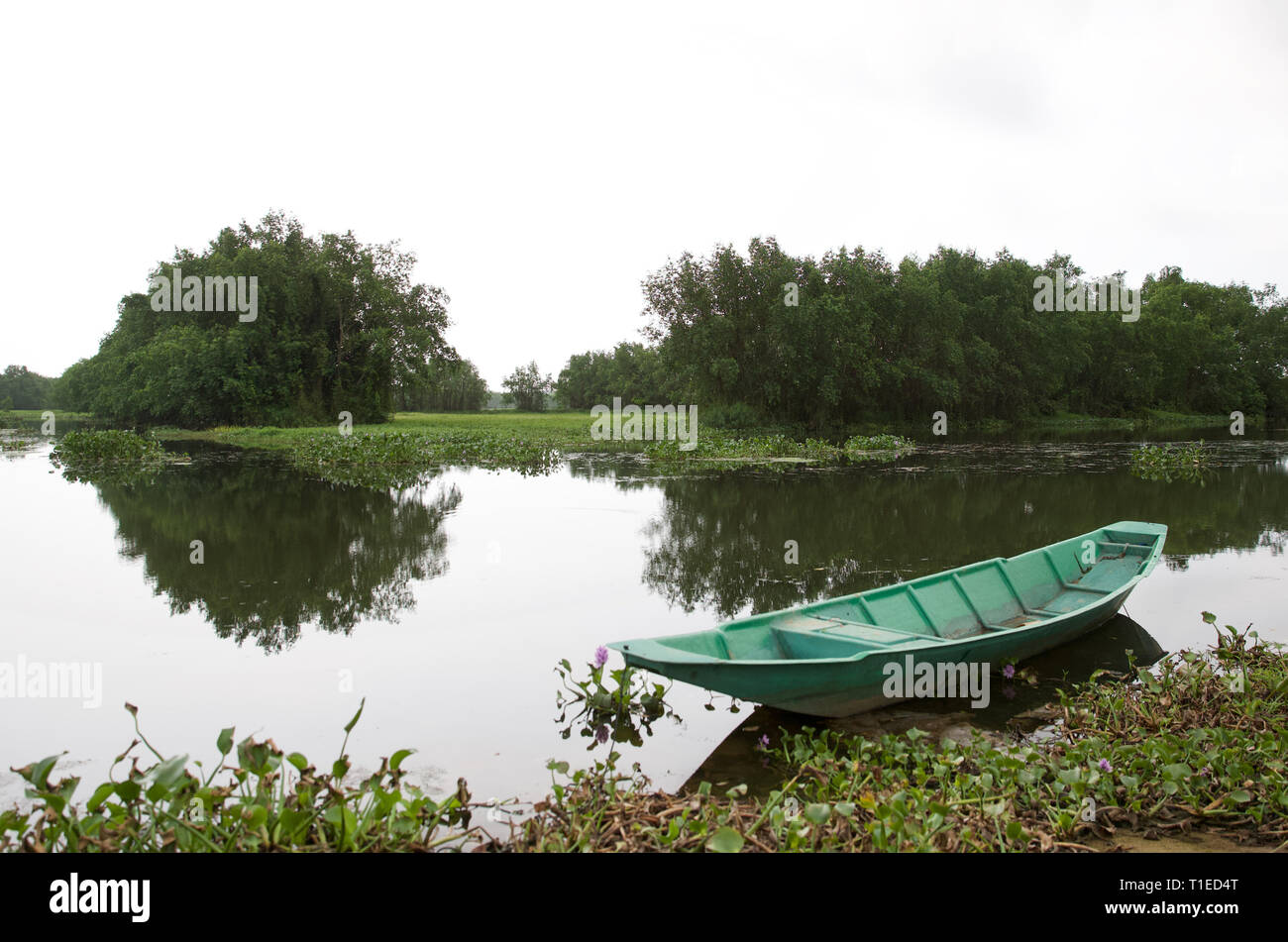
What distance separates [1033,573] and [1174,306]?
63258mm

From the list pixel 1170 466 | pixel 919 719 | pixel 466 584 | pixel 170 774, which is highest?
pixel 1170 466

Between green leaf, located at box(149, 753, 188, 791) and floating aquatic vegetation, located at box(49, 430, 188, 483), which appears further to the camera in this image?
floating aquatic vegetation, located at box(49, 430, 188, 483)

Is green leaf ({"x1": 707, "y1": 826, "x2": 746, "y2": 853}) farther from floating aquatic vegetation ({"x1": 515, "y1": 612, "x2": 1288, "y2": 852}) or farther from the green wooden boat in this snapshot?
the green wooden boat

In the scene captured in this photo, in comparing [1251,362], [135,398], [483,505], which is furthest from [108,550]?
[1251,362]

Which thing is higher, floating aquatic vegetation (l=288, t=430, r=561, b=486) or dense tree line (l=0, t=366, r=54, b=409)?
dense tree line (l=0, t=366, r=54, b=409)

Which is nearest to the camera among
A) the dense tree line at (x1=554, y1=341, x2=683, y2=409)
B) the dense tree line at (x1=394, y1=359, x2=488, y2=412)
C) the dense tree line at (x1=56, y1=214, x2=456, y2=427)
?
the dense tree line at (x1=56, y1=214, x2=456, y2=427)

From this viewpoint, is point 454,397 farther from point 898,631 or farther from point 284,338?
point 898,631

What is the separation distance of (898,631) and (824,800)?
234 cm

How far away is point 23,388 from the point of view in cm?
10438

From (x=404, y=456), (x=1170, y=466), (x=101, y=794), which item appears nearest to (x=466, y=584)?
(x=101, y=794)

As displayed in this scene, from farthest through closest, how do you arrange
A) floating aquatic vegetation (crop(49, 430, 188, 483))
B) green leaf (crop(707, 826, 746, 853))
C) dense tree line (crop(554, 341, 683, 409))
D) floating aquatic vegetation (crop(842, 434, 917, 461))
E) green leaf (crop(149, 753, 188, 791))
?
1. dense tree line (crop(554, 341, 683, 409))
2. floating aquatic vegetation (crop(842, 434, 917, 461))
3. floating aquatic vegetation (crop(49, 430, 188, 483))
4. green leaf (crop(149, 753, 188, 791))
5. green leaf (crop(707, 826, 746, 853))

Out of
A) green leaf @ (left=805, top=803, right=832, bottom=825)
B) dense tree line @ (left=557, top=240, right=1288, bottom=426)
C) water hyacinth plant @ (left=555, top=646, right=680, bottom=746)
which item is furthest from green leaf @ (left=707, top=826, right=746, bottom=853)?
dense tree line @ (left=557, top=240, right=1288, bottom=426)

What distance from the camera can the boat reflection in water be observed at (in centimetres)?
505

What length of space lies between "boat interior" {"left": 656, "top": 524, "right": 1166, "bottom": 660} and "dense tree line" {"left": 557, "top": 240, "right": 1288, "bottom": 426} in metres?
28.6
